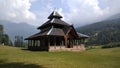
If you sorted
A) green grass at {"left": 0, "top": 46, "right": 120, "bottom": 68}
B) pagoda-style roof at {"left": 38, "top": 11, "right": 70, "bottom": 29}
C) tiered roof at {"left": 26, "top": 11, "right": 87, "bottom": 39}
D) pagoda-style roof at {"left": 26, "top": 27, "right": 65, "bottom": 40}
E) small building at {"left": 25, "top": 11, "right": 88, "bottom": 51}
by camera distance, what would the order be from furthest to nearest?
pagoda-style roof at {"left": 38, "top": 11, "right": 70, "bottom": 29} < small building at {"left": 25, "top": 11, "right": 88, "bottom": 51} < tiered roof at {"left": 26, "top": 11, "right": 87, "bottom": 39} < pagoda-style roof at {"left": 26, "top": 27, "right": 65, "bottom": 40} < green grass at {"left": 0, "top": 46, "right": 120, "bottom": 68}

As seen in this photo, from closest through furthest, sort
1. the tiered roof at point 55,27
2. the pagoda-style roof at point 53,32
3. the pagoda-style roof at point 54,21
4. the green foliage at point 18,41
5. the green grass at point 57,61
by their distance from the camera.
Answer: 1. the green grass at point 57,61
2. the pagoda-style roof at point 53,32
3. the tiered roof at point 55,27
4. the pagoda-style roof at point 54,21
5. the green foliage at point 18,41

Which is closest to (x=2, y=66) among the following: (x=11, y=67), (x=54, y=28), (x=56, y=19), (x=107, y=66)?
(x=11, y=67)

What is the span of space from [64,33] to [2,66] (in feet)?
95.0

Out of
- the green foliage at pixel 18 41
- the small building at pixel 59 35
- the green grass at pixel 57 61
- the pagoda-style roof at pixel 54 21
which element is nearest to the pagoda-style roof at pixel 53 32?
the small building at pixel 59 35

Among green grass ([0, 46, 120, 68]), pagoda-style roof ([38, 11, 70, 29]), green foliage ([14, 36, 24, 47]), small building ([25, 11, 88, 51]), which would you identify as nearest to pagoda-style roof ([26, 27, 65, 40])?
small building ([25, 11, 88, 51])

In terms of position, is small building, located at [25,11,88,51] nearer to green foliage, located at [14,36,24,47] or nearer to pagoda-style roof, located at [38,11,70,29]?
pagoda-style roof, located at [38,11,70,29]

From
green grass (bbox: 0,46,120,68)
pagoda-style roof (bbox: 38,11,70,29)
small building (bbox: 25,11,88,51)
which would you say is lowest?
green grass (bbox: 0,46,120,68)

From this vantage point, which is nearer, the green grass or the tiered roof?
the green grass

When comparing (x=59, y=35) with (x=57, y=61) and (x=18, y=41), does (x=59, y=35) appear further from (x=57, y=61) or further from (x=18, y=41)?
(x=18, y=41)

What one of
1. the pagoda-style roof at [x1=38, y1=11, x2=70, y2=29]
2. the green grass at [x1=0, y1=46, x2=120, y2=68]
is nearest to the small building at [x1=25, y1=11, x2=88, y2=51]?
the pagoda-style roof at [x1=38, y1=11, x2=70, y2=29]

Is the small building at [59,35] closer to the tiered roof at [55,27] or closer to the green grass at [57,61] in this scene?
the tiered roof at [55,27]

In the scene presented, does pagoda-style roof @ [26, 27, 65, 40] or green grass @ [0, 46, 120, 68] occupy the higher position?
pagoda-style roof @ [26, 27, 65, 40]

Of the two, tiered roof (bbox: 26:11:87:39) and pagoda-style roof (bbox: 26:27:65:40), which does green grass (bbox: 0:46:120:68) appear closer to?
pagoda-style roof (bbox: 26:27:65:40)

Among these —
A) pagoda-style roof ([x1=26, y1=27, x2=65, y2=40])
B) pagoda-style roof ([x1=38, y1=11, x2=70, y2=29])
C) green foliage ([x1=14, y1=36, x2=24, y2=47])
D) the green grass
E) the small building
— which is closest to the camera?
the green grass
